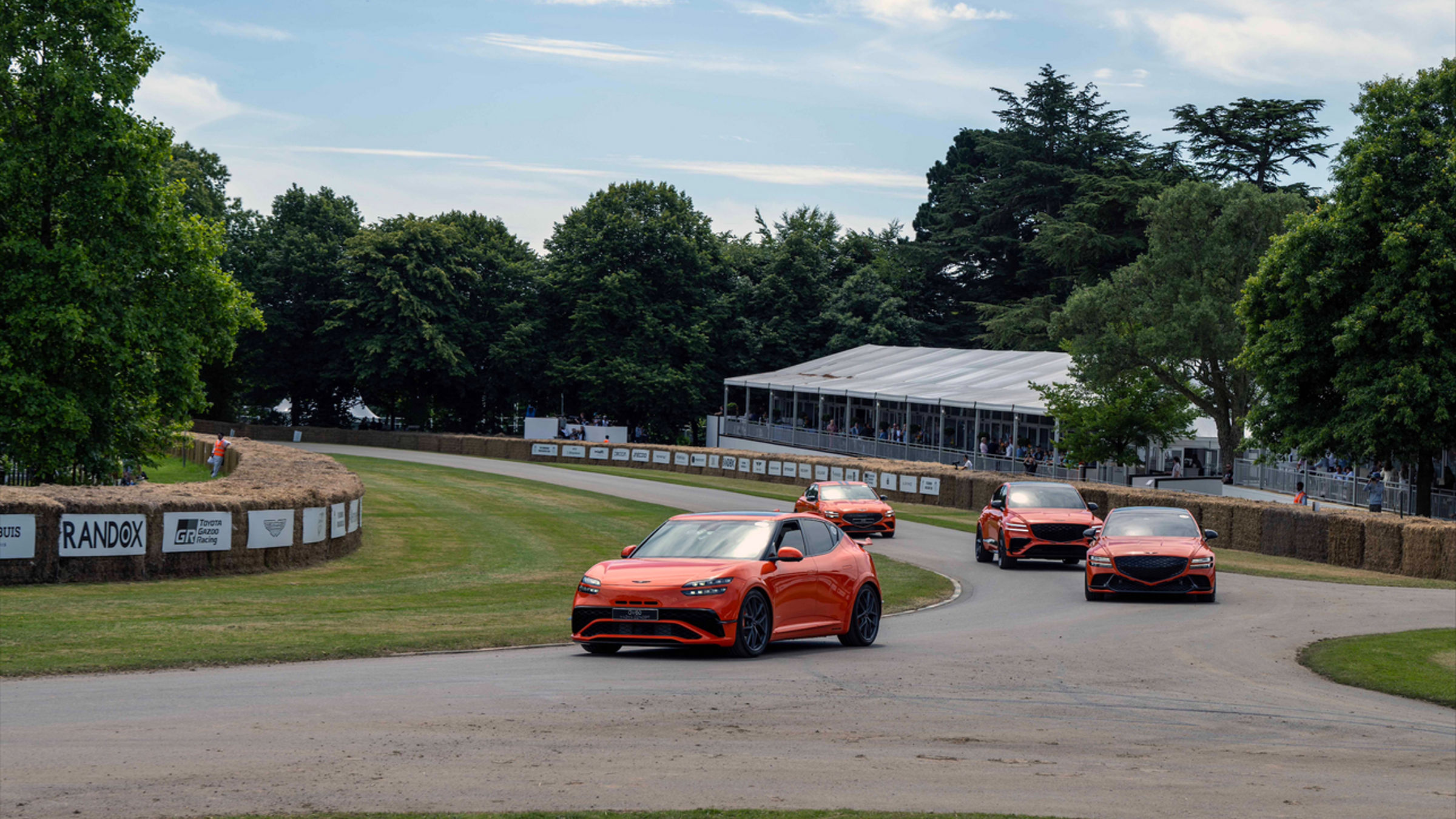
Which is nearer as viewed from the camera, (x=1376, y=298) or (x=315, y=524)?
(x=315, y=524)

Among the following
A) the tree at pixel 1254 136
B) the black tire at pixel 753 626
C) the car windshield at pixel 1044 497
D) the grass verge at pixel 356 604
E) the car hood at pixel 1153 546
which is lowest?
the grass verge at pixel 356 604

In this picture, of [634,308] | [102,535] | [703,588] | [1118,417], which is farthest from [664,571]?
[634,308]

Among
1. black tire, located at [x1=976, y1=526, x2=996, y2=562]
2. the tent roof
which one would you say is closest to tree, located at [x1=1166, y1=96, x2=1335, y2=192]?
the tent roof

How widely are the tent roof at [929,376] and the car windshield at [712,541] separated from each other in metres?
42.1

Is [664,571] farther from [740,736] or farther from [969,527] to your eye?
[969,527]

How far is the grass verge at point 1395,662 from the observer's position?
14180 millimetres

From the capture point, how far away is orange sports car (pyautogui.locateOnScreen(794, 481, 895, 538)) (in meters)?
36.2

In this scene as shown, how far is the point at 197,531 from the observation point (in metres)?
22.8

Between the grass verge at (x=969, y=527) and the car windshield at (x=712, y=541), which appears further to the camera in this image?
the grass verge at (x=969, y=527)

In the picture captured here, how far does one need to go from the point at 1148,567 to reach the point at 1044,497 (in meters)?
6.95

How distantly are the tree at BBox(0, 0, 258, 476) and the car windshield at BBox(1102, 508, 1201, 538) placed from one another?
25.1m

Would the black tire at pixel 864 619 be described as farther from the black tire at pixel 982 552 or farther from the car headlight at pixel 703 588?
the black tire at pixel 982 552

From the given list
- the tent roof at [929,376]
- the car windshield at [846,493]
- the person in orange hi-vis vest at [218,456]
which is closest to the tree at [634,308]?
the tent roof at [929,376]

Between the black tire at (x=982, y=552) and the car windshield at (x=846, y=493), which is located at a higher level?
the car windshield at (x=846, y=493)
